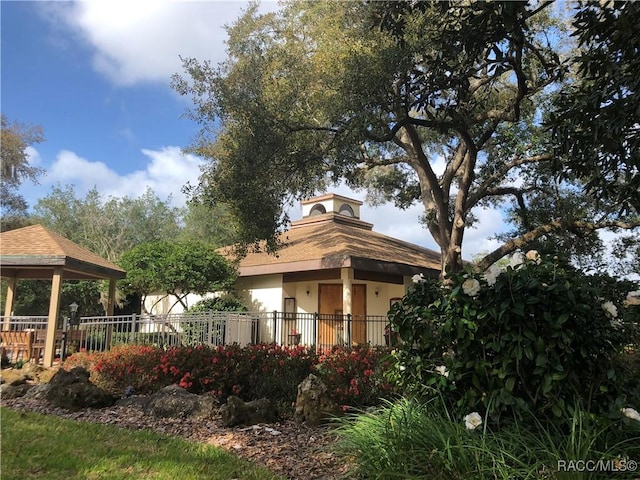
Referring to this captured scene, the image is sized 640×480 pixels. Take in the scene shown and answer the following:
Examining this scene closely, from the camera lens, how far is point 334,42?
10.9 metres

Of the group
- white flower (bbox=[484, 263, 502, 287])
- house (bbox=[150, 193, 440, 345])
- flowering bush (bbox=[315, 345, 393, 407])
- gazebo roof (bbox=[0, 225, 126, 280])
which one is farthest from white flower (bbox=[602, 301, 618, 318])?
gazebo roof (bbox=[0, 225, 126, 280])

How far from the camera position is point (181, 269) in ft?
61.3

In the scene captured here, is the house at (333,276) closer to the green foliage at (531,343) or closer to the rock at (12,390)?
the rock at (12,390)

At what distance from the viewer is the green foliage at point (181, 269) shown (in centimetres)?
1878

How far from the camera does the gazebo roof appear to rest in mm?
12258

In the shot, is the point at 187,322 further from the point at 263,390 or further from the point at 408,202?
the point at 408,202

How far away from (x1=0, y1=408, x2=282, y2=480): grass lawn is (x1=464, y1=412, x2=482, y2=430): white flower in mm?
1669

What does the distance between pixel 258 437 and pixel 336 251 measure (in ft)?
37.8

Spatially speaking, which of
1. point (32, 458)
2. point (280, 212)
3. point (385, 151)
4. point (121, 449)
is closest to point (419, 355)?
point (121, 449)

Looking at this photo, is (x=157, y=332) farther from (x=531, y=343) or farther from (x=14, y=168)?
(x=14, y=168)

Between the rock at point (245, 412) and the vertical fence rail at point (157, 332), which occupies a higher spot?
the vertical fence rail at point (157, 332)

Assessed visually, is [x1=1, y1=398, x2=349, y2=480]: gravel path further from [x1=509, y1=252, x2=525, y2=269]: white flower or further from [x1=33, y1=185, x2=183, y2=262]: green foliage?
[x1=33, y1=185, x2=183, y2=262]: green foliage

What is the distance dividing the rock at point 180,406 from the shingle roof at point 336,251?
9604mm

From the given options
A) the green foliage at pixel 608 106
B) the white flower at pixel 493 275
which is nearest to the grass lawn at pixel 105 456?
the white flower at pixel 493 275
